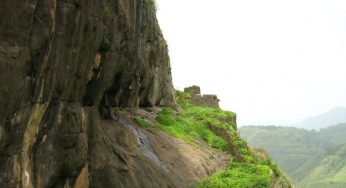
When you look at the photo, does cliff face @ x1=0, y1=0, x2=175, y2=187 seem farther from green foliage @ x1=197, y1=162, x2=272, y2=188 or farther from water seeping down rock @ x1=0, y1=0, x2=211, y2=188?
green foliage @ x1=197, y1=162, x2=272, y2=188

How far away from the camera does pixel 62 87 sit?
40.1ft

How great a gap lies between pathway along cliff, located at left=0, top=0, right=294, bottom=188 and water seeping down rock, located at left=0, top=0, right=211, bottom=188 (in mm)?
26

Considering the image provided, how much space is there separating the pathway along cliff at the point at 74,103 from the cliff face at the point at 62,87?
24 mm

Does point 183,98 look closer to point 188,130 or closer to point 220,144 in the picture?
point 188,130

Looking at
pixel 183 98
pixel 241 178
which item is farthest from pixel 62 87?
pixel 183 98

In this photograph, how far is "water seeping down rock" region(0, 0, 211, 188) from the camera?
9664 millimetres

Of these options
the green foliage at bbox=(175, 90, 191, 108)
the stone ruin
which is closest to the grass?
the green foliage at bbox=(175, 90, 191, 108)

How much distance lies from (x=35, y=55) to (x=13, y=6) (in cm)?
130

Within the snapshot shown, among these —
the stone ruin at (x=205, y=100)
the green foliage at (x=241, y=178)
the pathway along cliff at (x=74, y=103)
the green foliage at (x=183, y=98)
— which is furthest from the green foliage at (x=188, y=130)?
the stone ruin at (x=205, y=100)

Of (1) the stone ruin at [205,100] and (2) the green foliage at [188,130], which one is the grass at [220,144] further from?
(1) the stone ruin at [205,100]

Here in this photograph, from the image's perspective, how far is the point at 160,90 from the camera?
114ft

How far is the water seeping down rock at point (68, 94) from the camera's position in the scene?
966 cm

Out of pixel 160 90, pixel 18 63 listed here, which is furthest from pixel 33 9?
pixel 160 90

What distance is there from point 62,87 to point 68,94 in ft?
2.04
